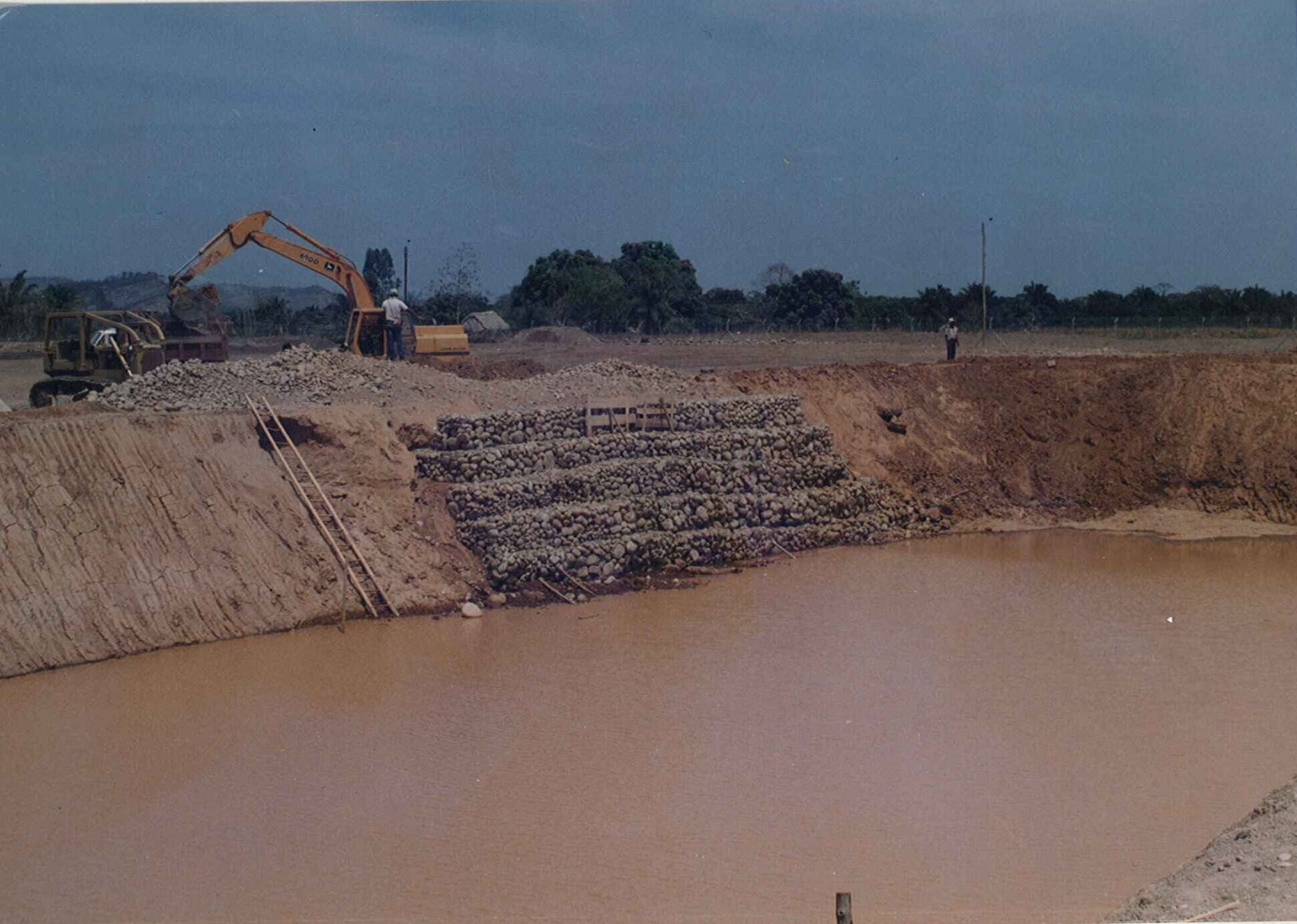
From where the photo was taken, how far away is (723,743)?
9977mm

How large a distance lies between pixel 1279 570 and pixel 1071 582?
3.11 metres

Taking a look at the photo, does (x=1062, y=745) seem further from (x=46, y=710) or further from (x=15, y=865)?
(x=46, y=710)

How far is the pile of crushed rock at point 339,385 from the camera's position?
16.4 metres

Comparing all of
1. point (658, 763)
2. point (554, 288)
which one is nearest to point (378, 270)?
point (554, 288)

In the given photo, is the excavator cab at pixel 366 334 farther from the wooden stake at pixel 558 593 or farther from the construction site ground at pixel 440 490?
the wooden stake at pixel 558 593

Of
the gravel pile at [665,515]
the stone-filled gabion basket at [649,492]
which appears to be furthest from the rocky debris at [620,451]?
the gravel pile at [665,515]

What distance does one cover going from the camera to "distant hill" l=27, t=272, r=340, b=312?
28.0m

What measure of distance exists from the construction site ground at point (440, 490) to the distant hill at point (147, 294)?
98.5 inches

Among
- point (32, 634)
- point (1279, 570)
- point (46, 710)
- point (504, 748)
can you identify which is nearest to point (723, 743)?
point (504, 748)

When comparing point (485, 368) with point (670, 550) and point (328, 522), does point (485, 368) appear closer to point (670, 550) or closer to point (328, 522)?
point (670, 550)

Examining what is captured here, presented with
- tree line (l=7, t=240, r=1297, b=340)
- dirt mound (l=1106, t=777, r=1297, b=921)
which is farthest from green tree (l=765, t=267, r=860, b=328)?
dirt mound (l=1106, t=777, r=1297, b=921)

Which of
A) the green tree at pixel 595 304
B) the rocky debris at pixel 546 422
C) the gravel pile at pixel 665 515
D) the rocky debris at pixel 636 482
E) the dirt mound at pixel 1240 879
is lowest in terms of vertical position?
the dirt mound at pixel 1240 879

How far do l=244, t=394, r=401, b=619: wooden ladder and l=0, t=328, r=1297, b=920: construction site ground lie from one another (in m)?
0.16

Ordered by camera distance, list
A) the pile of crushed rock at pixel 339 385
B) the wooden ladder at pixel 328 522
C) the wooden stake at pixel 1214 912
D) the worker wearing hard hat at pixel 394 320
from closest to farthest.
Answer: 1. the wooden stake at pixel 1214 912
2. the wooden ladder at pixel 328 522
3. the pile of crushed rock at pixel 339 385
4. the worker wearing hard hat at pixel 394 320
